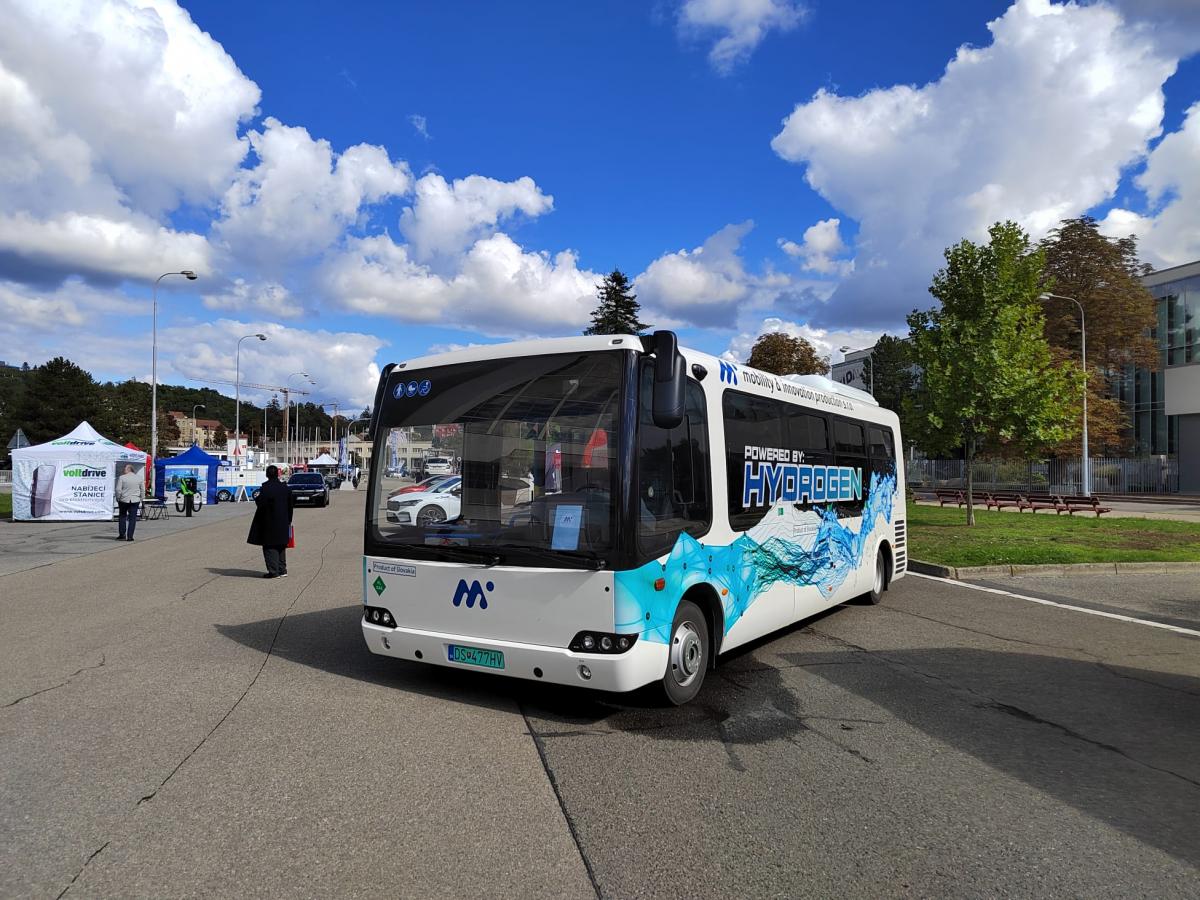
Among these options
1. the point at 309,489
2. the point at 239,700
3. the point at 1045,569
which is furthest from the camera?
the point at 309,489

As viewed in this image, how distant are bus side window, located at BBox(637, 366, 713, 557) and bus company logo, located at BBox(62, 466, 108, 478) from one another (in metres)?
26.7

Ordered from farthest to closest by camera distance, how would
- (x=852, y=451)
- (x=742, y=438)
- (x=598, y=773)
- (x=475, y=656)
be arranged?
(x=852, y=451), (x=742, y=438), (x=475, y=656), (x=598, y=773)

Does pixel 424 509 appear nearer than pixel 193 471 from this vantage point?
Yes

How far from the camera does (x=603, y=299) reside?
224 feet

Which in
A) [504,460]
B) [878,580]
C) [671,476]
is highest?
[504,460]

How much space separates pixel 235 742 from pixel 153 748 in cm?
45

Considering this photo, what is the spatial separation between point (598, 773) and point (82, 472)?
2758 cm

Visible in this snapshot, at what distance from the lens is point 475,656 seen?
564 cm

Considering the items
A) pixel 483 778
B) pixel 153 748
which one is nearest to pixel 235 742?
pixel 153 748

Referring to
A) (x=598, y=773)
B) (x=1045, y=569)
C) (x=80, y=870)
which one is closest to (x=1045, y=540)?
(x=1045, y=569)

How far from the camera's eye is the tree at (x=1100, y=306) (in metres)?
44.8

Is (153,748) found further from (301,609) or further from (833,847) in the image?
(301,609)

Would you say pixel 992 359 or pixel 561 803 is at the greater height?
pixel 992 359

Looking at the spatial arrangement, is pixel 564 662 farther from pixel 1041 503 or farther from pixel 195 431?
pixel 195 431
